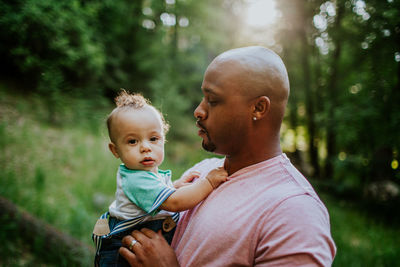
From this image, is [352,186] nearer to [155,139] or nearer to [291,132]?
[291,132]

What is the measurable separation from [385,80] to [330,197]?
12.4 feet

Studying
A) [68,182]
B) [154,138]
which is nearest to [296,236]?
[154,138]

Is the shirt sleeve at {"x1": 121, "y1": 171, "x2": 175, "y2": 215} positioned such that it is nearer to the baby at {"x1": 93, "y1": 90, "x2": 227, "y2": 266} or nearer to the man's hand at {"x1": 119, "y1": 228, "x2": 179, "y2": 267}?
the baby at {"x1": 93, "y1": 90, "x2": 227, "y2": 266}

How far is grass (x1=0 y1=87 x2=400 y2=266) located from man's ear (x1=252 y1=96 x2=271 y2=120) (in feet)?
9.19

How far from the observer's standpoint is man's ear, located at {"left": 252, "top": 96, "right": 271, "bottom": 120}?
4.31 feet

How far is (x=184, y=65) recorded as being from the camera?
12102mm

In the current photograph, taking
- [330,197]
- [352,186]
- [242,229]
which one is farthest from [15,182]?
[352,186]

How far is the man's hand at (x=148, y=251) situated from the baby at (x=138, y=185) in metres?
0.07

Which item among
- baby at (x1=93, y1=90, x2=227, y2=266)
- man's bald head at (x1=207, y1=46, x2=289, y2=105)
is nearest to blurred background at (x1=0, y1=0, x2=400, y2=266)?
baby at (x1=93, y1=90, x2=227, y2=266)

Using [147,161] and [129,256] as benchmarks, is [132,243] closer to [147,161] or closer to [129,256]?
[129,256]

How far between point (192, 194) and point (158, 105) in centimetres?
616

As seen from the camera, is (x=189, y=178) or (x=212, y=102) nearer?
(x=212, y=102)

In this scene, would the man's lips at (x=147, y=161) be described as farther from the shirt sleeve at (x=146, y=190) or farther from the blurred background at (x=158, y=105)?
the blurred background at (x=158, y=105)

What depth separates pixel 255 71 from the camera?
1312 millimetres
